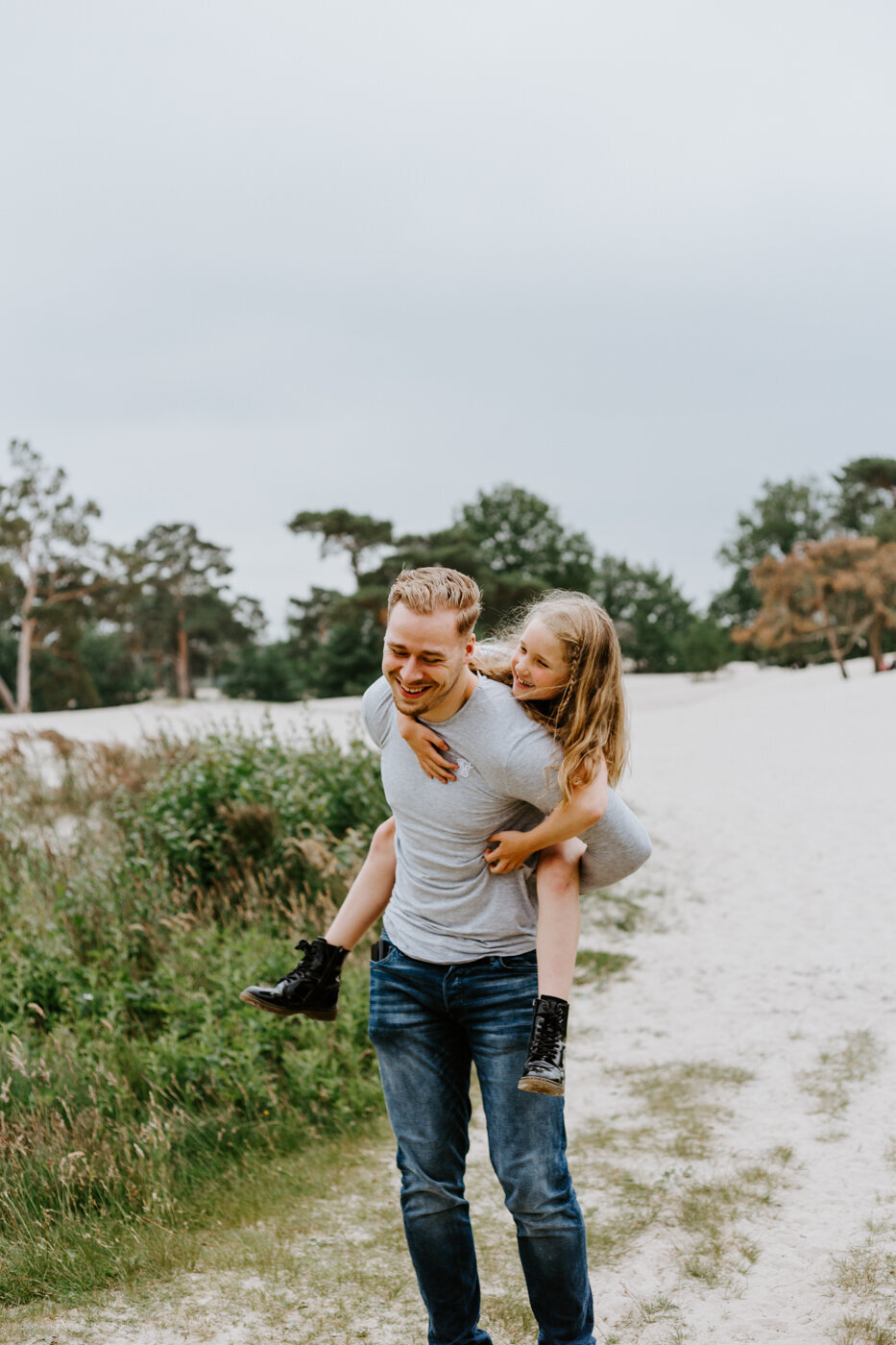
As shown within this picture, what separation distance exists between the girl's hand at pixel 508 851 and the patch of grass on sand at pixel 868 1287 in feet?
5.67

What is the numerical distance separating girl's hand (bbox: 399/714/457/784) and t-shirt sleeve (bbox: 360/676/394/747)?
0.16 meters

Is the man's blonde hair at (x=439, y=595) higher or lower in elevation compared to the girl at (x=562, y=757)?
higher

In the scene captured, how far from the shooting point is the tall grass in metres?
3.68

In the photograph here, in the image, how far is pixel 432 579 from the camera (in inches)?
94.1

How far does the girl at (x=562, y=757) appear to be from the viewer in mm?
2320

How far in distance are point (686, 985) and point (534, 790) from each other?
455 cm

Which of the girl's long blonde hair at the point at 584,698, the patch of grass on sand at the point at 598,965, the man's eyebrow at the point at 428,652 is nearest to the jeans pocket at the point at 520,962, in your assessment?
the girl's long blonde hair at the point at 584,698

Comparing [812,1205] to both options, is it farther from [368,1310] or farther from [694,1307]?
[368,1310]

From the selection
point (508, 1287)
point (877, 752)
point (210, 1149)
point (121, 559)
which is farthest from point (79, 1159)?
point (121, 559)

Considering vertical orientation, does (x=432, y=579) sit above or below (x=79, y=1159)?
above

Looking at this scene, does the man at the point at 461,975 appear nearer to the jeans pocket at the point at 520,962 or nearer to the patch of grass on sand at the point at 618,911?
the jeans pocket at the point at 520,962

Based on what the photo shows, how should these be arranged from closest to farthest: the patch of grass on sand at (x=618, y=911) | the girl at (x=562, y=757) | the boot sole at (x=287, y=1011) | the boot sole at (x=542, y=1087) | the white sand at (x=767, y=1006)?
the boot sole at (x=542, y=1087)
the girl at (x=562, y=757)
the boot sole at (x=287, y=1011)
the white sand at (x=767, y=1006)
the patch of grass on sand at (x=618, y=911)

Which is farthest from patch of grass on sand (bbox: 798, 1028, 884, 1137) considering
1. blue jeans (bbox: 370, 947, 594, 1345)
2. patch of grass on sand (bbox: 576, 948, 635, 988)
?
blue jeans (bbox: 370, 947, 594, 1345)

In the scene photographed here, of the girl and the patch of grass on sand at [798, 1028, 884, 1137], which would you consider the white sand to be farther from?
the girl
